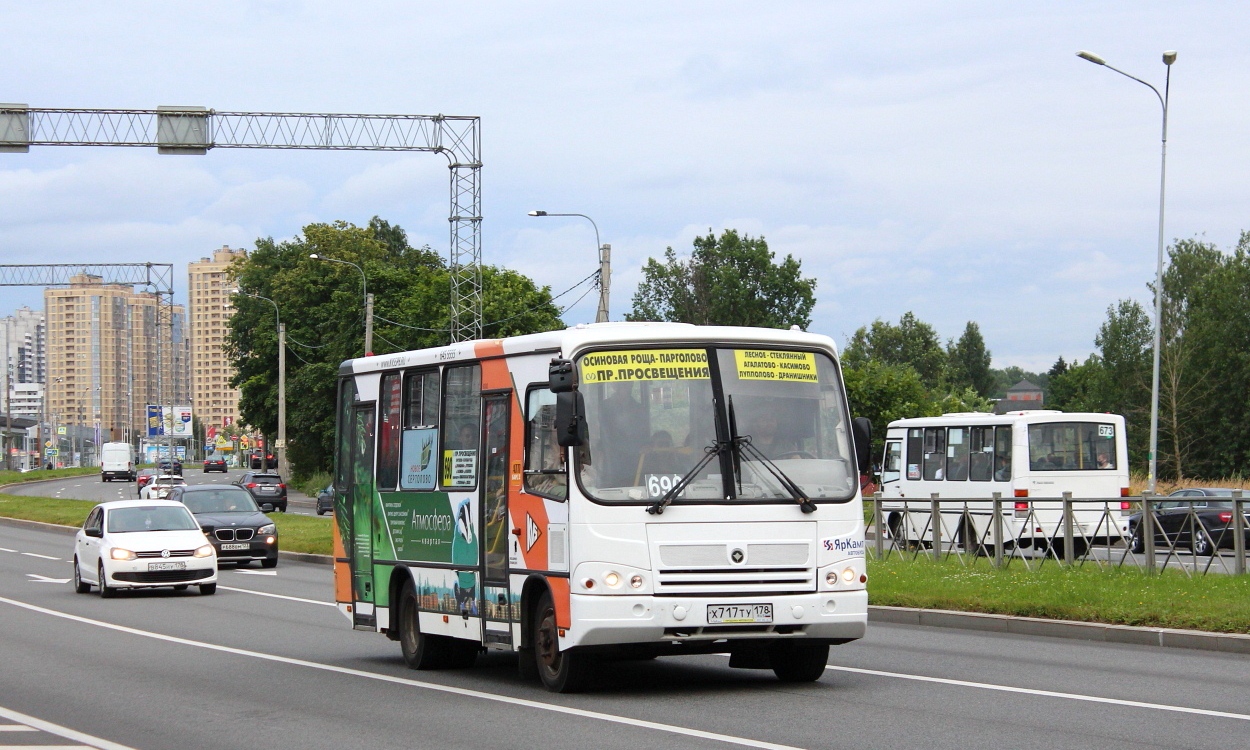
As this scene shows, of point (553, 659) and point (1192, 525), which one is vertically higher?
point (1192, 525)

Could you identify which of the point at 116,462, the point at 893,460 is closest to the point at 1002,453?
the point at 893,460

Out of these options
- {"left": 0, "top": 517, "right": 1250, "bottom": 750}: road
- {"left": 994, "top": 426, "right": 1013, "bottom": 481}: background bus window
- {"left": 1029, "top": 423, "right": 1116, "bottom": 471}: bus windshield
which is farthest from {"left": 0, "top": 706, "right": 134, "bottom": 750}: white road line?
{"left": 1029, "top": 423, "right": 1116, "bottom": 471}: bus windshield

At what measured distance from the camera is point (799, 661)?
1231 centimetres

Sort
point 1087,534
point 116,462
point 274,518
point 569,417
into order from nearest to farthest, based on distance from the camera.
Answer: 1. point 569,417
2. point 1087,534
3. point 274,518
4. point 116,462

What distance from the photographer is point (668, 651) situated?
11.4 m

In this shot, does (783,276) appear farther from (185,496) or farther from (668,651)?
(668,651)

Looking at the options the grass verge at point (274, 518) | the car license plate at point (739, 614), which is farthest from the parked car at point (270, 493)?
the car license plate at point (739, 614)

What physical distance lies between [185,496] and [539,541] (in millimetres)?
21642

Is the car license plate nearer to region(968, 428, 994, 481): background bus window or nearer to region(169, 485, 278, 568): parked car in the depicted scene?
region(169, 485, 278, 568): parked car

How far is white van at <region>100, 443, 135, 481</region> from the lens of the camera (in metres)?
112

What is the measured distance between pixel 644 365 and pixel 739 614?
1.97 meters

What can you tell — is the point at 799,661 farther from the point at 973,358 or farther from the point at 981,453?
the point at 973,358

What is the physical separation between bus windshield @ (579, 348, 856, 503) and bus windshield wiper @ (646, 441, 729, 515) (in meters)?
0.03

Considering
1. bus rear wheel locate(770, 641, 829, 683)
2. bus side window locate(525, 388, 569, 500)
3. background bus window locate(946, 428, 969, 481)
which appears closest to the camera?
bus side window locate(525, 388, 569, 500)
